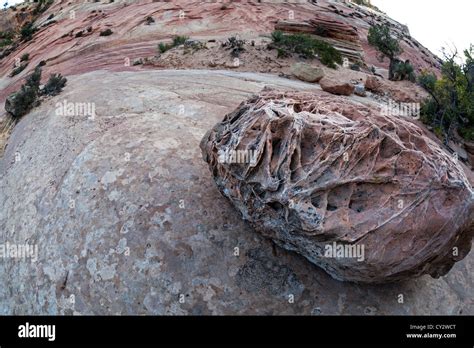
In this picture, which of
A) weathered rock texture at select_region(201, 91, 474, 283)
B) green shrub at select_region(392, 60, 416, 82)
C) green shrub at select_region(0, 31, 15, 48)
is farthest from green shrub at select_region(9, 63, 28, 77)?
weathered rock texture at select_region(201, 91, 474, 283)

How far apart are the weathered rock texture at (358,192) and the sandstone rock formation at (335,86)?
7.11 meters

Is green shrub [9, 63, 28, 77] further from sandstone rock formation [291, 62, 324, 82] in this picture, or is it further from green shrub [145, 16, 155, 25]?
sandstone rock formation [291, 62, 324, 82]

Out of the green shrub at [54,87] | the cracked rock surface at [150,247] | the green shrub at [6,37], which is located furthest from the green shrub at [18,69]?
the cracked rock surface at [150,247]

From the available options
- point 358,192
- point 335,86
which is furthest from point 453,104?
point 358,192

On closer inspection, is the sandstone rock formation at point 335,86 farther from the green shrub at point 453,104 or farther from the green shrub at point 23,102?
the green shrub at point 23,102

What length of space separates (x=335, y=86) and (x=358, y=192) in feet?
25.8

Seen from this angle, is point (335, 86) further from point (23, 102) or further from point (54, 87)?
point (23, 102)

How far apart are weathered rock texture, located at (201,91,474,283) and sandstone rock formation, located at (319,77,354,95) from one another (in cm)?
711

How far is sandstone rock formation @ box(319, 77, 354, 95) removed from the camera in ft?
38.7

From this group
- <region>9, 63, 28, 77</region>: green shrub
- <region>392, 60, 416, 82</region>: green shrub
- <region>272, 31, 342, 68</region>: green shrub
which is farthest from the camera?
<region>9, 63, 28, 77</region>: green shrub

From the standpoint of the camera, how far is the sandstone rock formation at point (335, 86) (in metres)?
11.8

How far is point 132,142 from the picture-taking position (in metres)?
6.73

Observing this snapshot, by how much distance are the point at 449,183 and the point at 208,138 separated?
2.74 m

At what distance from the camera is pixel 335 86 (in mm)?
11781
